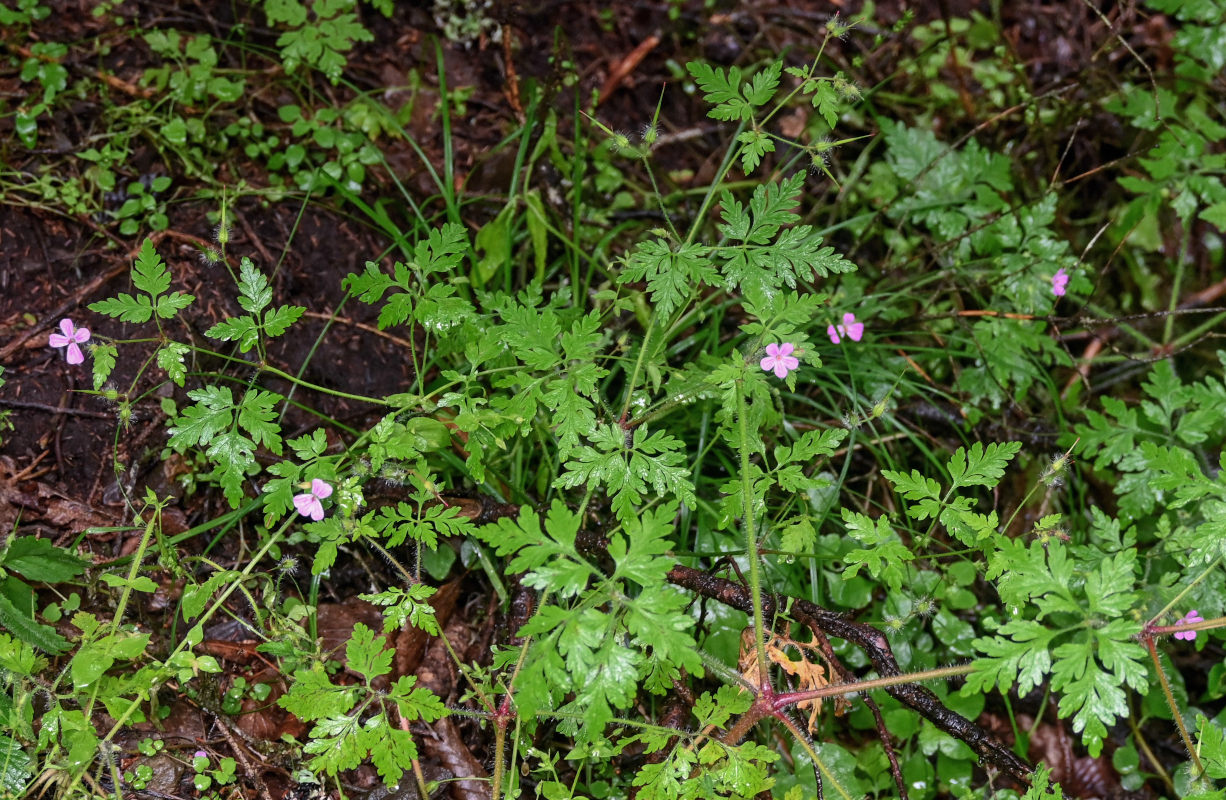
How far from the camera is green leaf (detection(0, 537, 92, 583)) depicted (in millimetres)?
2252

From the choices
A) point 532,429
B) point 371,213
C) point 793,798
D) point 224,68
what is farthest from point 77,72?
point 793,798

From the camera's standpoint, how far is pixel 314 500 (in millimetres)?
2250

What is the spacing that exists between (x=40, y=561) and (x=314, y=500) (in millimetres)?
789

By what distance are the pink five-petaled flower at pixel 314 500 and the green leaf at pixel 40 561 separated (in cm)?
69

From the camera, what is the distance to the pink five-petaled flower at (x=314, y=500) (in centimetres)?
223

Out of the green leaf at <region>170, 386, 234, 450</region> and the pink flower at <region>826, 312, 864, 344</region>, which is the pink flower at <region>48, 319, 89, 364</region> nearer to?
the green leaf at <region>170, 386, 234, 450</region>

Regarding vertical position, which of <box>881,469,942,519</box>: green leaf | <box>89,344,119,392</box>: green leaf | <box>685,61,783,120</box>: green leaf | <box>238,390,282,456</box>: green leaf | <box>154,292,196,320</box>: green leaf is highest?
<box>685,61,783,120</box>: green leaf

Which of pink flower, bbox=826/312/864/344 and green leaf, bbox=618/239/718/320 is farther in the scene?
pink flower, bbox=826/312/864/344

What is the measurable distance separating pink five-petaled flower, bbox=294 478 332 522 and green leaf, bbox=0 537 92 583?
0.69 m

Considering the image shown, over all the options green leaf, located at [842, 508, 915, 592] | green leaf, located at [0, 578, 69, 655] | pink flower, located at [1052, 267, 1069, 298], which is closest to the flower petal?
green leaf, located at [0, 578, 69, 655]

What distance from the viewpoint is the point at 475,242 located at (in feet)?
10.2

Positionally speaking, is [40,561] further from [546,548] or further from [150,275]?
[546,548]

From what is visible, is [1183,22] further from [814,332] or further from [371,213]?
[371,213]

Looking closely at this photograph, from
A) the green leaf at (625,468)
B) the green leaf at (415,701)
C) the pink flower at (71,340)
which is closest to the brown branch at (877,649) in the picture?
the green leaf at (625,468)
